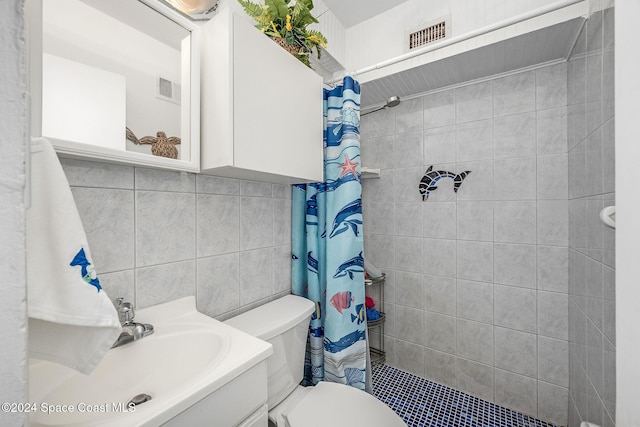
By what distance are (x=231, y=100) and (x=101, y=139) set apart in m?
0.38

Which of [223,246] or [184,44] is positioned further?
[223,246]

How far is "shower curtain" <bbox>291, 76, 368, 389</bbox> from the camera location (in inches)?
52.1

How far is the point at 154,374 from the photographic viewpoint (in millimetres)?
787

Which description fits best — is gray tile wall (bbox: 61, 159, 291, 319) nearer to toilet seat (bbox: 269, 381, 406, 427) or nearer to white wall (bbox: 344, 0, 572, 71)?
toilet seat (bbox: 269, 381, 406, 427)

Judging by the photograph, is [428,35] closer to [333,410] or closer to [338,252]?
[338,252]

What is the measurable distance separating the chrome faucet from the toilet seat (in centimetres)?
59

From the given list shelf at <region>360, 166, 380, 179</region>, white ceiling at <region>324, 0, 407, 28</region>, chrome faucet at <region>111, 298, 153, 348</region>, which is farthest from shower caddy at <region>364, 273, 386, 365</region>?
white ceiling at <region>324, 0, 407, 28</region>

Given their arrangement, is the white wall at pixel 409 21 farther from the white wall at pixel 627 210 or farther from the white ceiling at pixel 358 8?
the white wall at pixel 627 210

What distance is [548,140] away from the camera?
1.44 m

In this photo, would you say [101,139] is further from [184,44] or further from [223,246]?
[223,246]

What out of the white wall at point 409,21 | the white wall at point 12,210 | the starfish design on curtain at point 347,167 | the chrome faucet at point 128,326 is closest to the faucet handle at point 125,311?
the chrome faucet at point 128,326

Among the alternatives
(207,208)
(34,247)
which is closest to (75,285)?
(34,247)

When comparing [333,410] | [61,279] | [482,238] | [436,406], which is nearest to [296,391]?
[333,410]

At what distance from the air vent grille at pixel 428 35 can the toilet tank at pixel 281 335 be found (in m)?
1.55
